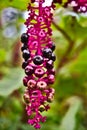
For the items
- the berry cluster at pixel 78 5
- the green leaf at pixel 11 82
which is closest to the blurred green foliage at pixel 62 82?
the green leaf at pixel 11 82

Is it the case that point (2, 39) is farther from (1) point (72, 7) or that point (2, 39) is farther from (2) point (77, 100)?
(1) point (72, 7)

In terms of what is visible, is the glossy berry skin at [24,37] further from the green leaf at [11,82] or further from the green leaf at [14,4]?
the green leaf at [11,82]

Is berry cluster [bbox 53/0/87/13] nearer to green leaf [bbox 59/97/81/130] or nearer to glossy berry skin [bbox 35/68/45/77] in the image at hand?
glossy berry skin [bbox 35/68/45/77]

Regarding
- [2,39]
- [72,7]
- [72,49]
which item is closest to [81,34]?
[72,49]

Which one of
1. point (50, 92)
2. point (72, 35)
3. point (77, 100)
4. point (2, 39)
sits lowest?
point (77, 100)

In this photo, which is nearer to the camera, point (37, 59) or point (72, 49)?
point (37, 59)

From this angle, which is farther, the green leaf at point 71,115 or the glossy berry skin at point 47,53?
the green leaf at point 71,115
